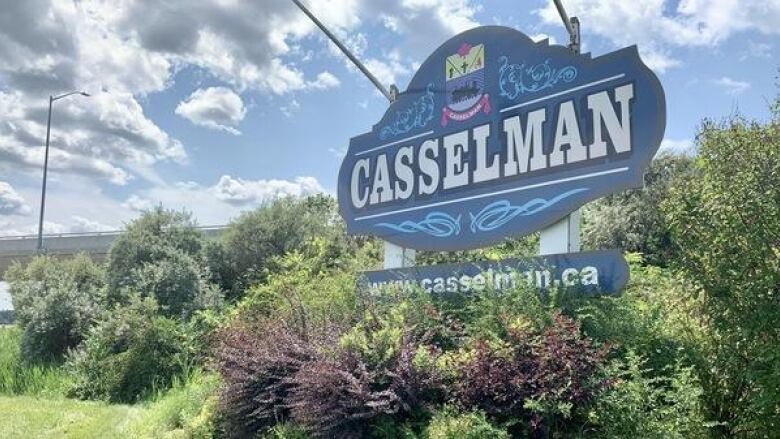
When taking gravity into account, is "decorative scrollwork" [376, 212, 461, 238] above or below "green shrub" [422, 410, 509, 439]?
above

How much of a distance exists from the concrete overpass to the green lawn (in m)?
28.2

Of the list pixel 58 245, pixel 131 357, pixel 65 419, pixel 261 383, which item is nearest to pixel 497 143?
pixel 261 383

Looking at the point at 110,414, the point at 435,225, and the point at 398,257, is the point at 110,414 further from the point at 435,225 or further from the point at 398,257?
the point at 435,225

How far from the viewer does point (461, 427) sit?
531 centimetres

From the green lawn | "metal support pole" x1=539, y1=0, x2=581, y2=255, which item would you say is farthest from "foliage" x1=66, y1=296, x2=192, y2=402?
"metal support pole" x1=539, y1=0, x2=581, y2=255

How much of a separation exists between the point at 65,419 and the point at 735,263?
9.26 metres

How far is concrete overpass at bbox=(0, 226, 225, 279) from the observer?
1663 inches

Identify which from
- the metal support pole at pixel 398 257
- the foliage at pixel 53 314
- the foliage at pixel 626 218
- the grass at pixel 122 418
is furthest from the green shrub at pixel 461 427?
the foliage at pixel 626 218

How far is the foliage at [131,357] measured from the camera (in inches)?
508

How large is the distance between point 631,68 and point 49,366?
46.1 feet

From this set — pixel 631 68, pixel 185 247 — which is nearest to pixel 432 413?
pixel 631 68

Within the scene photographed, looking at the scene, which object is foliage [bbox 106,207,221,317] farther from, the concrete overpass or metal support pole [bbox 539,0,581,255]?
the concrete overpass

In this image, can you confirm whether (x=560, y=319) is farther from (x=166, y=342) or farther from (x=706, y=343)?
(x=166, y=342)

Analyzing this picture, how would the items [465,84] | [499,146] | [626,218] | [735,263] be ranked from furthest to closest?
[626,218]
[465,84]
[499,146]
[735,263]
